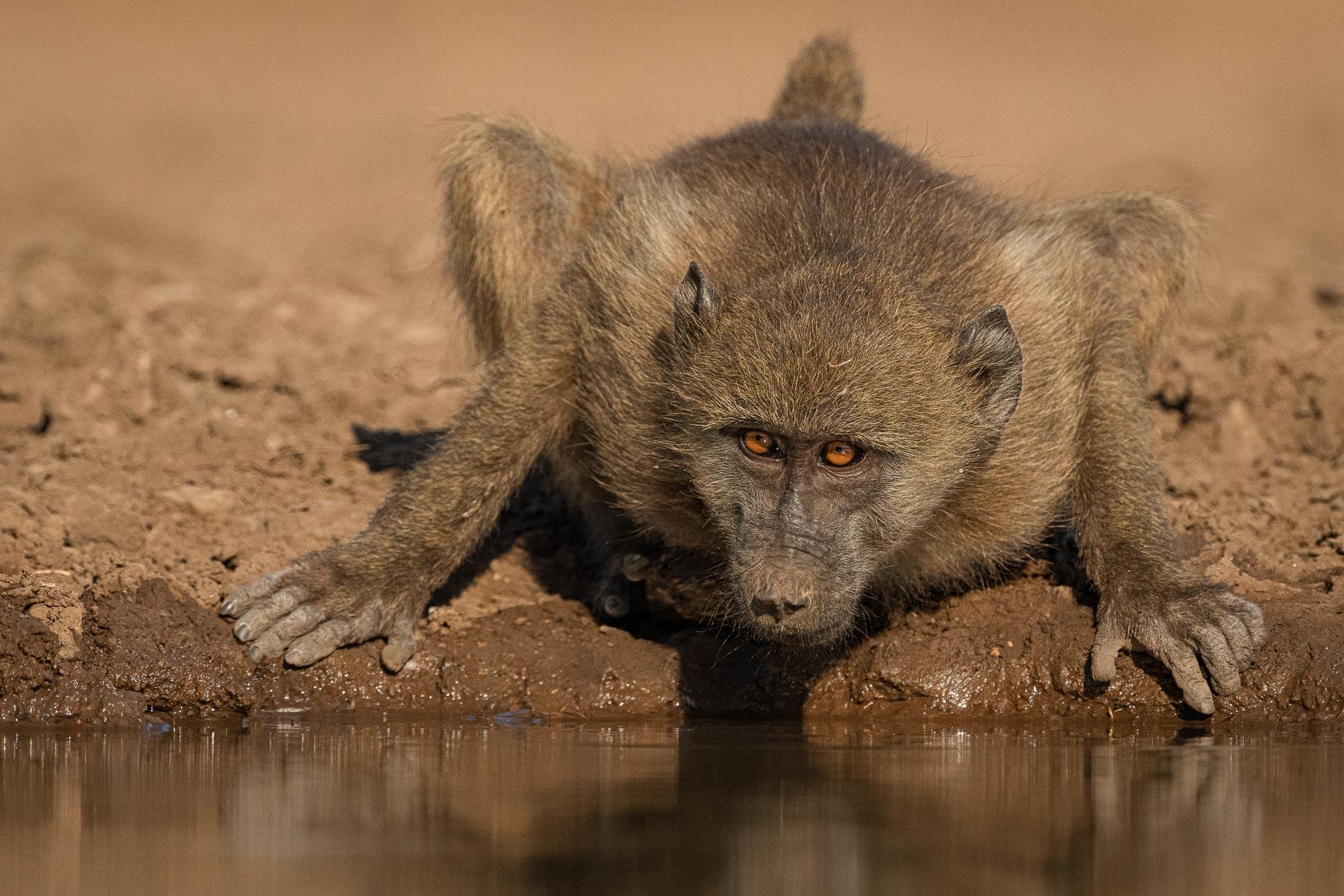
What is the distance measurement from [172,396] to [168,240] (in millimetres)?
3848

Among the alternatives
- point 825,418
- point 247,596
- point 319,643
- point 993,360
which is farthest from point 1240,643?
point 247,596

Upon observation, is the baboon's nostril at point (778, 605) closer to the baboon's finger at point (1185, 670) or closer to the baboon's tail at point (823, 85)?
the baboon's finger at point (1185, 670)

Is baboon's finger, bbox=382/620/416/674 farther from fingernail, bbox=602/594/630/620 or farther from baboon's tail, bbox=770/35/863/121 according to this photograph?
baboon's tail, bbox=770/35/863/121

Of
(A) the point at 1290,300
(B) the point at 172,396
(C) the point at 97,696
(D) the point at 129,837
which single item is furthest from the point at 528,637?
(A) the point at 1290,300

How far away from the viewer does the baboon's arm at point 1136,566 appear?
527 cm

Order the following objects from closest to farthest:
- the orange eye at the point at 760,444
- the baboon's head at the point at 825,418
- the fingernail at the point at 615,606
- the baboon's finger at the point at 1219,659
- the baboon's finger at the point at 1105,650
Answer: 1. the baboon's head at the point at 825,418
2. the orange eye at the point at 760,444
3. the baboon's finger at the point at 1219,659
4. the baboon's finger at the point at 1105,650
5. the fingernail at the point at 615,606

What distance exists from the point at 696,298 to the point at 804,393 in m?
0.47

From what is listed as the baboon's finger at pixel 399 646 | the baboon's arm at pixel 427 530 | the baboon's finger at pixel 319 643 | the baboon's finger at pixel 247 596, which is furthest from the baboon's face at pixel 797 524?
the baboon's finger at pixel 247 596

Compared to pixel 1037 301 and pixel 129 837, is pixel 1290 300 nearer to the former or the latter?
pixel 1037 301

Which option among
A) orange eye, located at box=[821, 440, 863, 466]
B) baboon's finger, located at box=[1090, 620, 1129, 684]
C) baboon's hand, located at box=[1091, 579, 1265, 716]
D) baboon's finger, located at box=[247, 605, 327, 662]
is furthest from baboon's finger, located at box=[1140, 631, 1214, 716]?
baboon's finger, located at box=[247, 605, 327, 662]

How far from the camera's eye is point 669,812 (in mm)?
3705

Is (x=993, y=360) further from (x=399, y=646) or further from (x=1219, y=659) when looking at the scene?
(x=399, y=646)

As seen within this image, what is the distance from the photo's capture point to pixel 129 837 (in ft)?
11.5

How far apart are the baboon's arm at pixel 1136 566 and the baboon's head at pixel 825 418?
682mm
